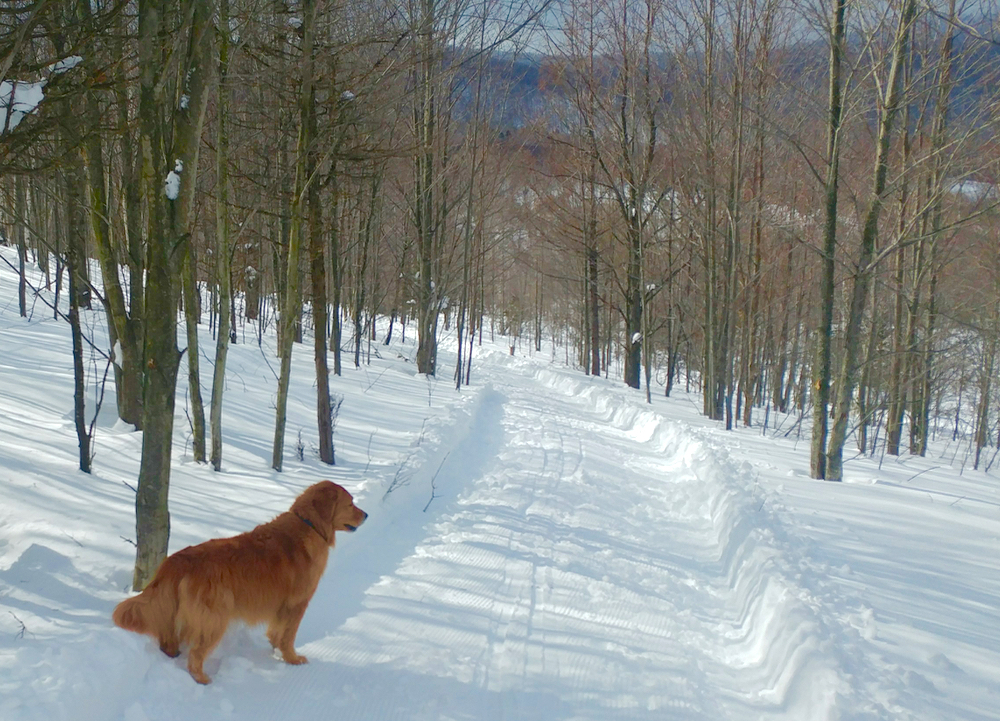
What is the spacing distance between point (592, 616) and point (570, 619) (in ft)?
0.64

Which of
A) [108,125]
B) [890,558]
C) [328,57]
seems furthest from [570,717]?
[328,57]

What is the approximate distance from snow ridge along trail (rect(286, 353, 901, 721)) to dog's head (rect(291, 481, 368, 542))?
760 millimetres

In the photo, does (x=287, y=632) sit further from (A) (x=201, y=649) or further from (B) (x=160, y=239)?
(B) (x=160, y=239)

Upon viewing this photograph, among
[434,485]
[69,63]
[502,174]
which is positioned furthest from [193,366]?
[502,174]

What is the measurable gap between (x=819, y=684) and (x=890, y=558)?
102 inches

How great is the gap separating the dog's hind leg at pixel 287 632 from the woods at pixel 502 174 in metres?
0.99

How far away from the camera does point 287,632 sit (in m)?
3.77

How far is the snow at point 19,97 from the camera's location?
416cm

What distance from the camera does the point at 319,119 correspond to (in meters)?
8.27

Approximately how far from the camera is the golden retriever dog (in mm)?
3301

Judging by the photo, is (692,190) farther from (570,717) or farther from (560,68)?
(570,717)

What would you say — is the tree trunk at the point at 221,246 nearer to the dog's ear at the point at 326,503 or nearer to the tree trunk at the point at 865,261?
the dog's ear at the point at 326,503

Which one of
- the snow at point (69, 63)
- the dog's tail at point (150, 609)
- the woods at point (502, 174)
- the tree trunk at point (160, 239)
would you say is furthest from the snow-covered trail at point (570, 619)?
the snow at point (69, 63)

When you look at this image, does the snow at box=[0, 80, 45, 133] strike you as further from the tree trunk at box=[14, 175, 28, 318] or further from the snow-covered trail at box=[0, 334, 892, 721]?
the snow-covered trail at box=[0, 334, 892, 721]
